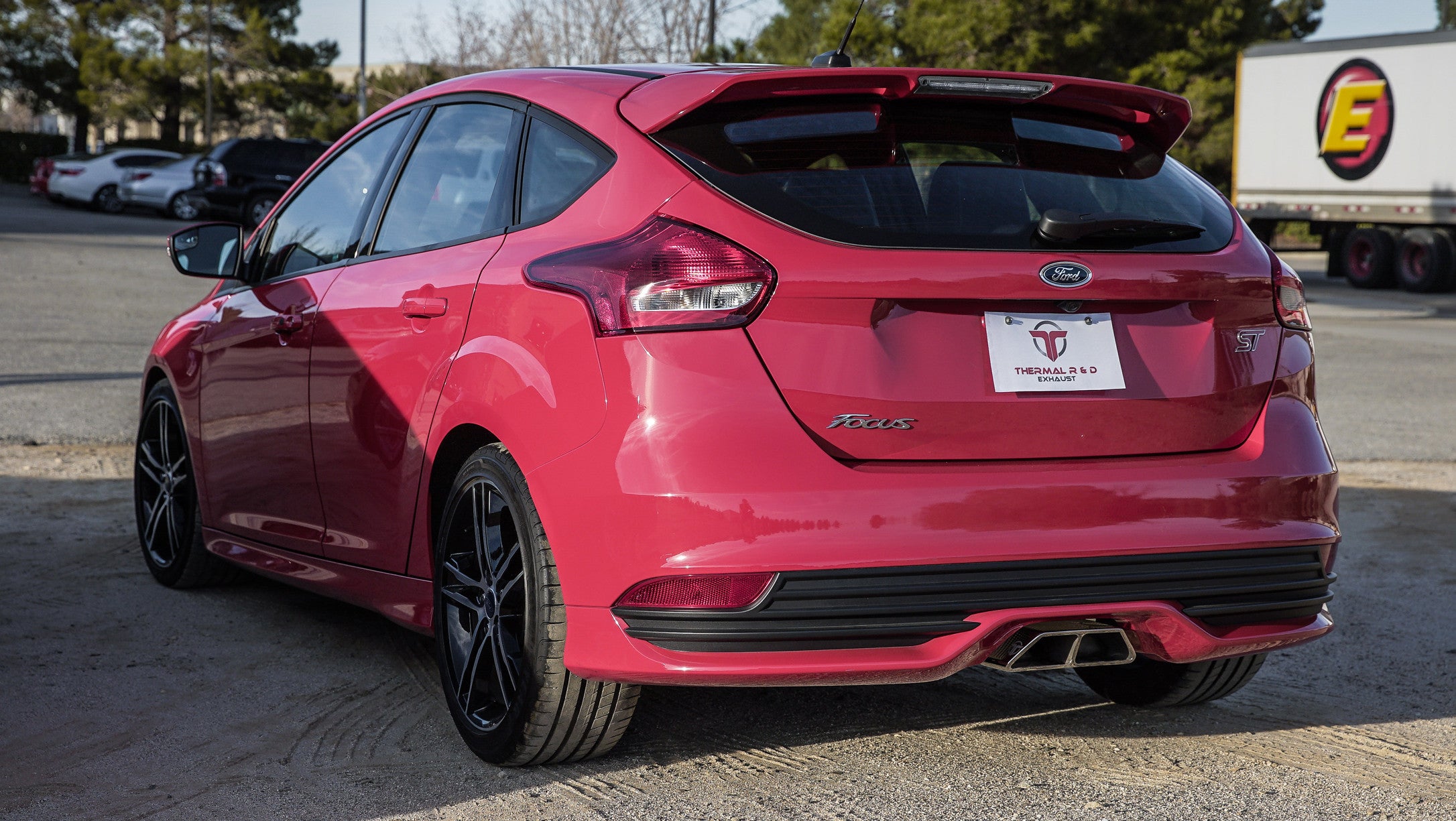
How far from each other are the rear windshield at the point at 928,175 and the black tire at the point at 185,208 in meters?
30.6

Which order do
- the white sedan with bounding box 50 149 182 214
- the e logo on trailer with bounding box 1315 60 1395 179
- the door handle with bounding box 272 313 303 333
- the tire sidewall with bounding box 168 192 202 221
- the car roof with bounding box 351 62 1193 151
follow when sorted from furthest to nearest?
the white sedan with bounding box 50 149 182 214 < the tire sidewall with bounding box 168 192 202 221 < the e logo on trailer with bounding box 1315 60 1395 179 < the door handle with bounding box 272 313 303 333 < the car roof with bounding box 351 62 1193 151

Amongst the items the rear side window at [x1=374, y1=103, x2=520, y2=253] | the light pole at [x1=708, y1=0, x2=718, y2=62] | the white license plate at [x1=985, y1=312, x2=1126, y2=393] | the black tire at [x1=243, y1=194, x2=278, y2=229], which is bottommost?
the white license plate at [x1=985, y1=312, x2=1126, y2=393]

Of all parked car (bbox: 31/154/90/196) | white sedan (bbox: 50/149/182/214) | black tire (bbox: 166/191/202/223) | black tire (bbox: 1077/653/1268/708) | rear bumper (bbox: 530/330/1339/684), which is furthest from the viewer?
parked car (bbox: 31/154/90/196)

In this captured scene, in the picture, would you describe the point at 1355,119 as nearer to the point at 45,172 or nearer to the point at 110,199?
the point at 110,199

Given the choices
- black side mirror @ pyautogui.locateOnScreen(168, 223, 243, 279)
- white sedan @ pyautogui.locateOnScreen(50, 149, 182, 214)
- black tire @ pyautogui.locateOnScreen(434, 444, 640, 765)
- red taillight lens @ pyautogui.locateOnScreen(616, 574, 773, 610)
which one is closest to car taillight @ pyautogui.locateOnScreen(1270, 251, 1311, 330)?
red taillight lens @ pyautogui.locateOnScreen(616, 574, 773, 610)

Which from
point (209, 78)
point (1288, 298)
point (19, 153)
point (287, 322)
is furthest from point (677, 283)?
point (19, 153)

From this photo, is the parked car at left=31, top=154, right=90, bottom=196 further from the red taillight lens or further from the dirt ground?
the red taillight lens

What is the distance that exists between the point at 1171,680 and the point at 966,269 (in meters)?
1.42

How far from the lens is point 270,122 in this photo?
60125 mm

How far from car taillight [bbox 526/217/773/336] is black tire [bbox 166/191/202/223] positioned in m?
30.7

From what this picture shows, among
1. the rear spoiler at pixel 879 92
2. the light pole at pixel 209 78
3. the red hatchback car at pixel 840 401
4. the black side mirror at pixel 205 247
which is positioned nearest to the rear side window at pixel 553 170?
the red hatchback car at pixel 840 401

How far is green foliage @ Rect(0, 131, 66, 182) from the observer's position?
47656 millimetres

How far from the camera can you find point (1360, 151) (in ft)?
83.1

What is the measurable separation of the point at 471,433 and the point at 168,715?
1.11m
